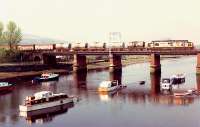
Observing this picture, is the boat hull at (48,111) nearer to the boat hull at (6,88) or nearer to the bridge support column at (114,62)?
the boat hull at (6,88)

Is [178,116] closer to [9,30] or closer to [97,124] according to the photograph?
[97,124]

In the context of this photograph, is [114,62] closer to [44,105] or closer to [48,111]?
[44,105]

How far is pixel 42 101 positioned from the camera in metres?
89.3

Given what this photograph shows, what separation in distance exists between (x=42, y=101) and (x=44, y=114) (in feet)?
12.5

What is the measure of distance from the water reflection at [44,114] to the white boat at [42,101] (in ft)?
2.61

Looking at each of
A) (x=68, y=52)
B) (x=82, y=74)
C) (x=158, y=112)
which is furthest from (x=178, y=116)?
(x=68, y=52)

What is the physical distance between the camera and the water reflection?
269 feet

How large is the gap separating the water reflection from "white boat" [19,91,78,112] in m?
0.80

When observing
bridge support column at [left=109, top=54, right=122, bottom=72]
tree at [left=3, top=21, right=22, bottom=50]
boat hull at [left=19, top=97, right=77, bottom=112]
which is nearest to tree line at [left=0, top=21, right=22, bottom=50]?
tree at [left=3, top=21, right=22, bottom=50]

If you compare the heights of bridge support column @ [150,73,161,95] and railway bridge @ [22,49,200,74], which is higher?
railway bridge @ [22,49,200,74]

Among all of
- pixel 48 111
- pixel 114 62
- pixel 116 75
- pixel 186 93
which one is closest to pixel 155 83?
pixel 186 93

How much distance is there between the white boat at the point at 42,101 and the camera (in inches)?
3428

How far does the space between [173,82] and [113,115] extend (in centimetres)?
4594

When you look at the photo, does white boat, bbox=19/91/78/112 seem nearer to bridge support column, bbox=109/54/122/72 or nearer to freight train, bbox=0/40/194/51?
bridge support column, bbox=109/54/122/72
